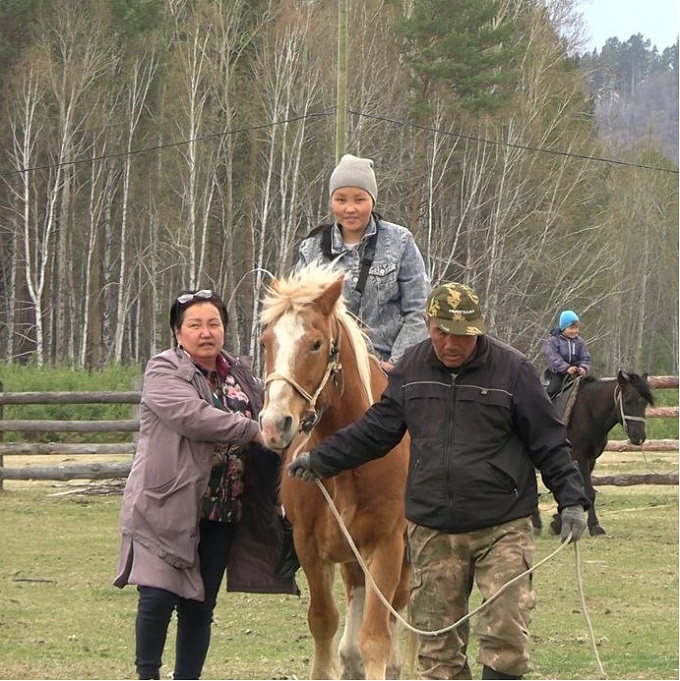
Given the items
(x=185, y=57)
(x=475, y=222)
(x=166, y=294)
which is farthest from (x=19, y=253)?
(x=475, y=222)

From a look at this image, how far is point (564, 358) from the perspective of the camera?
15766mm

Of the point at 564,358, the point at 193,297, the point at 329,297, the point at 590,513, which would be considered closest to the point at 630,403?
the point at 564,358

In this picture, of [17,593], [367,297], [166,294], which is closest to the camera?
[367,297]

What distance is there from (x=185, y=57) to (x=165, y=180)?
371 cm

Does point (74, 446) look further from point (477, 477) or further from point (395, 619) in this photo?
point (477, 477)

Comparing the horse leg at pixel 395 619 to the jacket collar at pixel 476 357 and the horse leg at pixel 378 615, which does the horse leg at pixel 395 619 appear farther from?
the jacket collar at pixel 476 357

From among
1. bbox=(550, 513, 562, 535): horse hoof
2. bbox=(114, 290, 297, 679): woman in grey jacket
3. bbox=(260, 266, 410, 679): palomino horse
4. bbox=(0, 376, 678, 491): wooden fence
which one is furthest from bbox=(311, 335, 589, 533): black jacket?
bbox=(0, 376, 678, 491): wooden fence

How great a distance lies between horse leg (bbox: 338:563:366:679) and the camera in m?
6.52

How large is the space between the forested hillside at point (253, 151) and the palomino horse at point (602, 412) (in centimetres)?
2348

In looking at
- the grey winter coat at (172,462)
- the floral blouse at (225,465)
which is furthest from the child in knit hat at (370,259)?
the grey winter coat at (172,462)

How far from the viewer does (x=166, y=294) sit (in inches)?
1741

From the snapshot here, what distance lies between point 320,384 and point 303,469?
34 cm

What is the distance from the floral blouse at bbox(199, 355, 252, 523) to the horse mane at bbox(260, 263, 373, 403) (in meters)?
0.36

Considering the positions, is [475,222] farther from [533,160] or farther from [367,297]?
[367,297]
